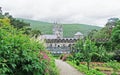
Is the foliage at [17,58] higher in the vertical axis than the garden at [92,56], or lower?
higher

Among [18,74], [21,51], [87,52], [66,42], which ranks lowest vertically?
[66,42]

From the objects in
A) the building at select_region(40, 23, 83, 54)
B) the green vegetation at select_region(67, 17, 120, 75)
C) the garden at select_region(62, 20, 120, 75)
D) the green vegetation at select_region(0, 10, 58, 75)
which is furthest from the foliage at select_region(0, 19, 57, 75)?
the building at select_region(40, 23, 83, 54)

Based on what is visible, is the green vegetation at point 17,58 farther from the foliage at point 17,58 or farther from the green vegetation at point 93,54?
the green vegetation at point 93,54

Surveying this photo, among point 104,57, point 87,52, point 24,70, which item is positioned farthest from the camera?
point 104,57

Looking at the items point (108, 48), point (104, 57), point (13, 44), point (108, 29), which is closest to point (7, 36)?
point (13, 44)

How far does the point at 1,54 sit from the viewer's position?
6445 mm

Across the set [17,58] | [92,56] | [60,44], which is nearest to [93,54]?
[92,56]

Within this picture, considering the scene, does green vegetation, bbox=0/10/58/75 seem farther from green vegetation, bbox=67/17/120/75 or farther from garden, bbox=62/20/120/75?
garden, bbox=62/20/120/75

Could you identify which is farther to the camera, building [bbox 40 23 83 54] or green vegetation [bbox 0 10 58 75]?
building [bbox 40 23 83 54]

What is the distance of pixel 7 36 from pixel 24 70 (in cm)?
99

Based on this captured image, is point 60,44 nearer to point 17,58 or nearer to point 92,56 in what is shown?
point 92,56

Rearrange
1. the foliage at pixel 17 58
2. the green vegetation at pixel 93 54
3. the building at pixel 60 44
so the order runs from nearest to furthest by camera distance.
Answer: the foliage at pixel 17 58, the green vegetation at pixel 93 54, the building at pixel 60 44

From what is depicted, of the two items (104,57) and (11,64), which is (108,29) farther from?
(11,64)

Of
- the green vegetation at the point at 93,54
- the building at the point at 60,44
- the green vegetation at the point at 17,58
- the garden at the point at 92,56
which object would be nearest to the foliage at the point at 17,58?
the green vegetation at the point at 17,58
